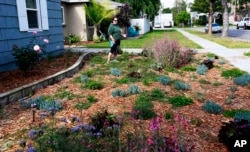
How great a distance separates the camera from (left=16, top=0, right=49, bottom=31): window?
791 centimetres

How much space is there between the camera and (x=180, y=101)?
515 centimetres

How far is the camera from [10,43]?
7.47 m

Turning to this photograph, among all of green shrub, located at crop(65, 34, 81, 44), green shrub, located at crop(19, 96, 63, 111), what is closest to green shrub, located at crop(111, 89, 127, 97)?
green shrub, located at crop(19, 96, 63, 111)

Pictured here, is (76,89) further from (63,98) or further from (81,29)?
(81,29)

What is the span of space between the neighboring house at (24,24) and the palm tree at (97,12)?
311 inches

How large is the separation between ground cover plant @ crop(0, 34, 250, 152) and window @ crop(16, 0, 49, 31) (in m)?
2.28

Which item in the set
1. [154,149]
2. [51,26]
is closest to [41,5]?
[51,26]

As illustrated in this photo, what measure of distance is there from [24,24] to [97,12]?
11.0 metres

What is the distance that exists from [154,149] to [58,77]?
4.68 m

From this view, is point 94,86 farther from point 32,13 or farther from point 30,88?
point 32,13

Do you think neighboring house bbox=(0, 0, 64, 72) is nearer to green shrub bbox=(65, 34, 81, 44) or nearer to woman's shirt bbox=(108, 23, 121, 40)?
woman's shirt bbox=(108, 23, 121, 40)

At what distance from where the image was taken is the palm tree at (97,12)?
18575 mm

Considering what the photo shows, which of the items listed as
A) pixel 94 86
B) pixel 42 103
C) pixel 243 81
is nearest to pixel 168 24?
pixel 243 81

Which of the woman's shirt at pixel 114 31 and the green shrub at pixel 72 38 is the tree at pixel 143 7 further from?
the woman's shirt at pixel 114 31
